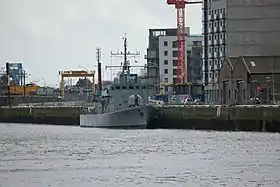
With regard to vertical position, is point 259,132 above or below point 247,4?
below

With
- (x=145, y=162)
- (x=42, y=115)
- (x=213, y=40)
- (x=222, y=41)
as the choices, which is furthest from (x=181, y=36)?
(x=145, y=162)

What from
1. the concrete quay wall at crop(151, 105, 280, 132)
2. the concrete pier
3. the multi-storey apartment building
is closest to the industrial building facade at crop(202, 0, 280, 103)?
the multi-storey apartment building

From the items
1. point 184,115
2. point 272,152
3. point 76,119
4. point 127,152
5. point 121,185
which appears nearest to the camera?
point 121,185

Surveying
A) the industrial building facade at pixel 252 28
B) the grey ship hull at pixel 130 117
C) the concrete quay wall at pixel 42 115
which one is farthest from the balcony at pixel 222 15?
the grey ship hull at pixel 130 117

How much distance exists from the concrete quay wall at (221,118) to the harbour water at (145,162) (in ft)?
23.5

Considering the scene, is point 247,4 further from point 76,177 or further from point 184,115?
point 76,177

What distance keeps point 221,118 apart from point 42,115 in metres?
54.1

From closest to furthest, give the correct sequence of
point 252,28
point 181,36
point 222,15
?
point 252,28 → point 222,15 → point 181,36

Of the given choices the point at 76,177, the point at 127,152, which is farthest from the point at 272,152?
the point at 76,177

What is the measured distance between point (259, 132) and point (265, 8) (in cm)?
6353

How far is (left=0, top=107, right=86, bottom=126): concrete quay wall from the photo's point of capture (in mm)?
129750

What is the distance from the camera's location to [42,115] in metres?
138

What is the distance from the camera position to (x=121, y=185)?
3997cm

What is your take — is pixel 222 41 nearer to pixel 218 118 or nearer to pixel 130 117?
pixel 130 117
